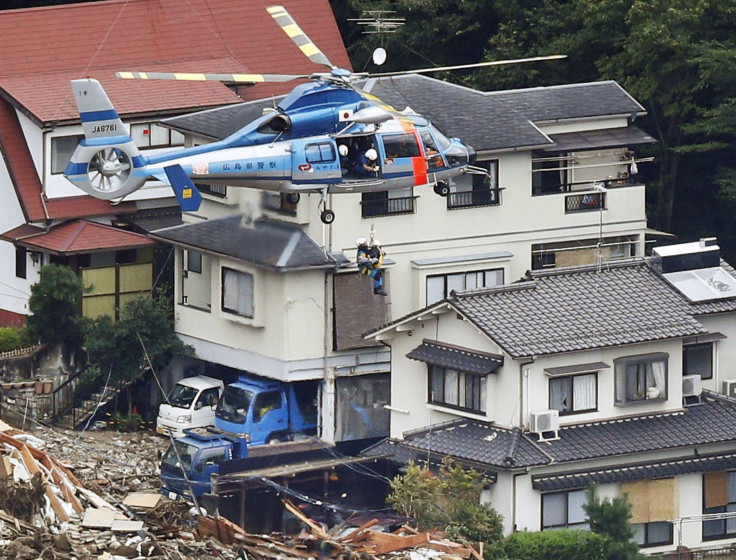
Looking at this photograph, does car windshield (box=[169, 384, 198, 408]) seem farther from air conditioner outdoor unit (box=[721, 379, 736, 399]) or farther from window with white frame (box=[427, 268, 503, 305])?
air conditioner outdoor unit (box=[721, 379, 736, 399])

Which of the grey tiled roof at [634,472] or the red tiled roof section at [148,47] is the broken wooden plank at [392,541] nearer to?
the grey tiled roof at [634,472]

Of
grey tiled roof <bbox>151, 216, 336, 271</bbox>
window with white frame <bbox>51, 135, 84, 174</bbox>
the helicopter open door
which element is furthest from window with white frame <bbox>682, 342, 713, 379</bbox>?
window with white frame <bbox>51, 135, 84, 174</bbox>

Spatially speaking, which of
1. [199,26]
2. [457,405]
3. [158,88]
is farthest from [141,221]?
[457,405]

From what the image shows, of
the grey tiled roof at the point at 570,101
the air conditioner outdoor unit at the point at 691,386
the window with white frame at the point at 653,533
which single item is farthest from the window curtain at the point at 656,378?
the grey tiled roof at the point at 570,101

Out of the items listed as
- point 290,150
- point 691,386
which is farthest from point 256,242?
point 691,386

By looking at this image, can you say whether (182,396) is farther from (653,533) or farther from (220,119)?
(653,533)
